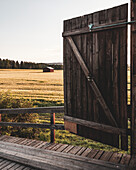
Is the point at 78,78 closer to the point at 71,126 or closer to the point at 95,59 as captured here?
the point at 95,59

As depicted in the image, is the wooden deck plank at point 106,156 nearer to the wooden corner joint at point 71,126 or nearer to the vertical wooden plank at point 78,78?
the wooden corner joint at point 71,126

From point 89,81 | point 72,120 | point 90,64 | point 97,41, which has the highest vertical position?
point 97,41

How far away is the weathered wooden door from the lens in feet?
9.85

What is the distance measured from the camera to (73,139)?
7223 mm

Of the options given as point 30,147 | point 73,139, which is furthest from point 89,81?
point 73,139

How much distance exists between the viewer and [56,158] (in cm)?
387

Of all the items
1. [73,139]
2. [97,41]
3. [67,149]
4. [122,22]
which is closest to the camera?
[122,22]

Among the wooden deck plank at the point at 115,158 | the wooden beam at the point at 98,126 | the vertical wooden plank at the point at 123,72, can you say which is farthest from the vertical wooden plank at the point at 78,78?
the wooden deck plank at the point at 115,158

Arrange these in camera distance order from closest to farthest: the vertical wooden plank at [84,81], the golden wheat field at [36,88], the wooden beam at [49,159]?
the vertical wooden plank at [84,81]
the wooden beam at [49,159]
the golden wheat field at [36,88]

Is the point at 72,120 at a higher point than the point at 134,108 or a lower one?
lower

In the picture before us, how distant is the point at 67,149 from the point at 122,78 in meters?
2.18

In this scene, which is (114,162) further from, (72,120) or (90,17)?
(90,17)

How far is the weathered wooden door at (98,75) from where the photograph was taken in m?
3.00

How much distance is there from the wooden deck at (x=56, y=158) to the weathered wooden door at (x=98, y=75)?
1.61ft
